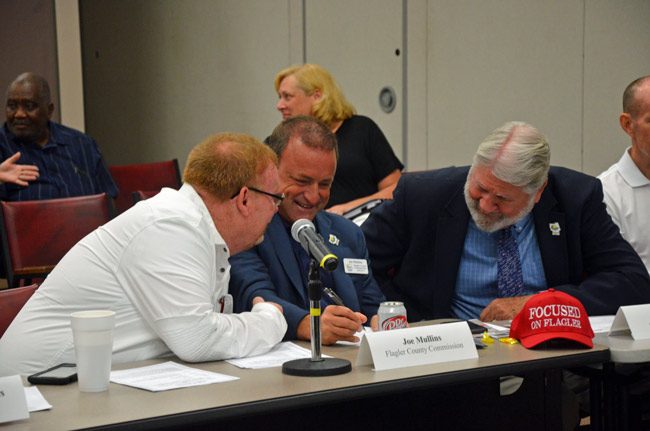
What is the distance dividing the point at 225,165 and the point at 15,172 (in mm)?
3358

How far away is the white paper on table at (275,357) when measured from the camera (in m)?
2.29

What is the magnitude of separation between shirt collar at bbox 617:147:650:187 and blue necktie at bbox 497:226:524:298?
834mm

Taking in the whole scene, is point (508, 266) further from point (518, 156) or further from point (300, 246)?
point (300, 246)

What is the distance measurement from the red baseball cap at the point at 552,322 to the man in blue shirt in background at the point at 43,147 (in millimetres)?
3929

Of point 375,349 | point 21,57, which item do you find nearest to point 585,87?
point 375,349

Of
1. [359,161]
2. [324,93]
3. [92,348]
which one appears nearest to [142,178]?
[324,93]

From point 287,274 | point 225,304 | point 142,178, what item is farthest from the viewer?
point 142,178

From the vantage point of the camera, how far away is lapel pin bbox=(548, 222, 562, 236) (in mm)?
3260

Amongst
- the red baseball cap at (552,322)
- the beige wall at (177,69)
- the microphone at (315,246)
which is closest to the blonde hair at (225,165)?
the microphone at (315,246)

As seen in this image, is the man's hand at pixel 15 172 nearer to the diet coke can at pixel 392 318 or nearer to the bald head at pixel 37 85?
the bald head at pixel 37 85

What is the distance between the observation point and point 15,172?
546 centimetres

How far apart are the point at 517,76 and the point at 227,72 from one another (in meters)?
3.06

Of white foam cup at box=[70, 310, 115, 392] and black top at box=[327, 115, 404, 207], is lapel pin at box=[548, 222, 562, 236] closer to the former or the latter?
white foam cup at box=[70, 310, 115, 392]

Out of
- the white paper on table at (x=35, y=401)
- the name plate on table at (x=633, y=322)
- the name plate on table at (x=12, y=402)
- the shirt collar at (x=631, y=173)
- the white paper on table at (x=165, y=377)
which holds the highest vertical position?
the shirt collar at (x=631, y=173)
